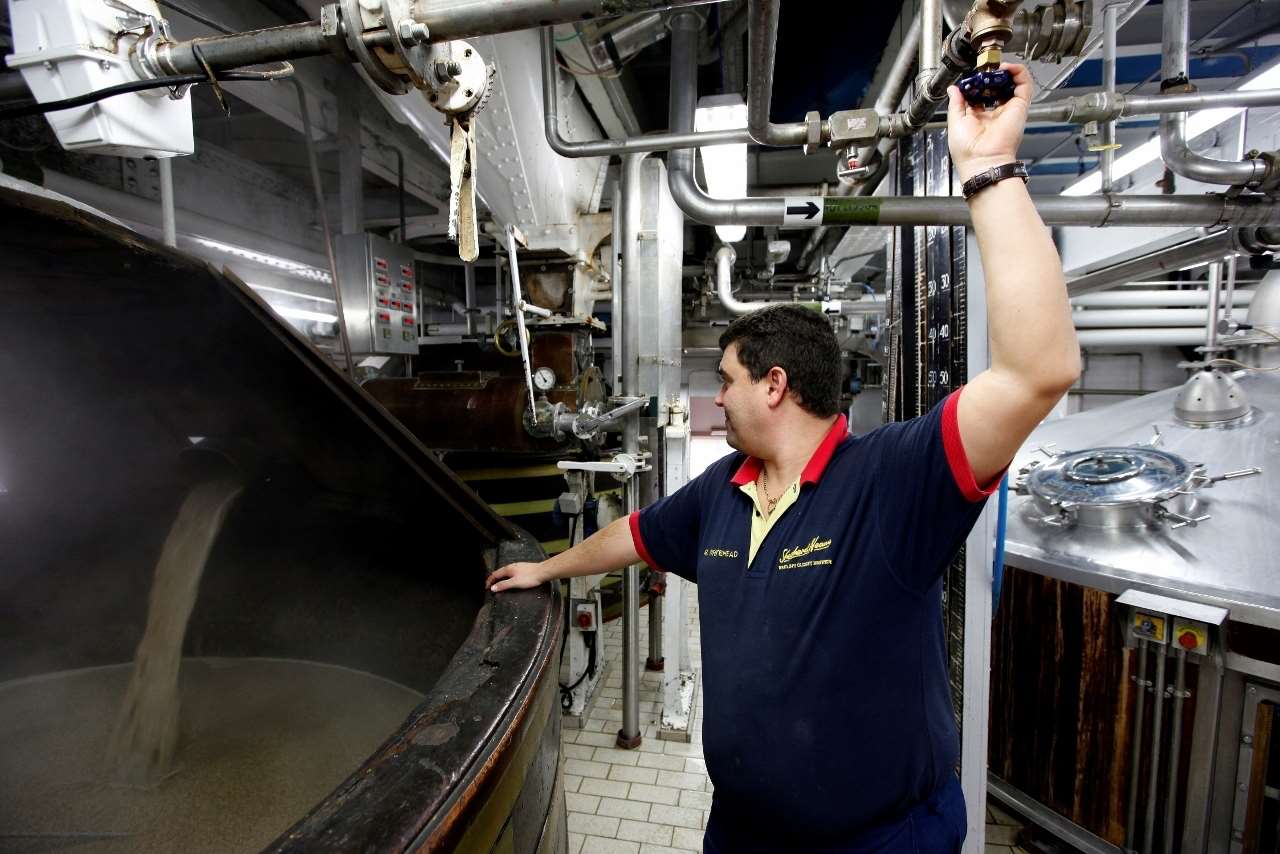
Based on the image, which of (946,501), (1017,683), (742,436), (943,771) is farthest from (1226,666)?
(742,436)

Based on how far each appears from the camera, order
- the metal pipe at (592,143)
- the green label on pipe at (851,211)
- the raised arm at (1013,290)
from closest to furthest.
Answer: the raised arm at (1013,290) < the green label on pipe at (851,211) < the metal pipe at (592,143)

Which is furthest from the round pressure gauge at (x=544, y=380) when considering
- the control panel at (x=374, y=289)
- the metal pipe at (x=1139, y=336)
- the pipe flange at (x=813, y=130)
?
the metal pipe at (x=1139, y=336)

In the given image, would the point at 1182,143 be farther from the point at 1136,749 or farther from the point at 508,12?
the point at 508,12

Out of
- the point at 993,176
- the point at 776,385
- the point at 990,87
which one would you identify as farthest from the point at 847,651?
the point at 990,87

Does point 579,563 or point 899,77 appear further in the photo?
point 899,77

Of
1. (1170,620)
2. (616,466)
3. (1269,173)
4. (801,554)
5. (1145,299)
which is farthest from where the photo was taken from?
(1145,299)

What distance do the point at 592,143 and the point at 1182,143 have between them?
2.16 metres

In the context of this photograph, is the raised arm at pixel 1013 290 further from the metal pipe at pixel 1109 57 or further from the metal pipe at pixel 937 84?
the metal pipe at pixel 1109 57

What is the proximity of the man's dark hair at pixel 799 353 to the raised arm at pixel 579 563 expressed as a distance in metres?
0.61

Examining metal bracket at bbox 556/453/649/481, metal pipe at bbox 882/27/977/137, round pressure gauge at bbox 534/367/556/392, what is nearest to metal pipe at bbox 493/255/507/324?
round pressure gauge at bbox 534/367/556/392

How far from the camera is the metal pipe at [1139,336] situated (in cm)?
533

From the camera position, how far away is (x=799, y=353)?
126cm

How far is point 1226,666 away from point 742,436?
5.49 feet

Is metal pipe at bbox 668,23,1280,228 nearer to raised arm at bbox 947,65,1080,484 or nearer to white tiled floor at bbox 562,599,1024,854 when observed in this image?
raised arm at bbox 947,65,1080,484
